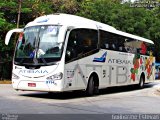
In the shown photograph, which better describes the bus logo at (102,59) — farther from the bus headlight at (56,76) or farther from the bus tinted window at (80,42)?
the bus headlight at (56,76)

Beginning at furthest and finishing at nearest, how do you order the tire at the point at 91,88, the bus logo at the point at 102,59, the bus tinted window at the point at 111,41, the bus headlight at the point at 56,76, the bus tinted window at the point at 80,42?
1. the bus tinted window at the point at 111,41
2. the bus logo at the point at 102,59
3. the tire at the point at 91,88
4. the bus tinted window at the point at 80,42
5. the bus headlight at the point at 56,76

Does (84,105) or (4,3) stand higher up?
(4,3)

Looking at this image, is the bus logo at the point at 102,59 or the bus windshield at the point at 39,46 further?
the bus logo at the point at 102,59

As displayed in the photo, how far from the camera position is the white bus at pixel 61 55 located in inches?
627

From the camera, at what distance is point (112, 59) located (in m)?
20.8

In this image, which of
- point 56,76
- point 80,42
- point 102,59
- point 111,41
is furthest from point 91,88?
point 111,41

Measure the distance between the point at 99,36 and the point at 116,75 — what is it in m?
3.20

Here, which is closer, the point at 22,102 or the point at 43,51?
the point at 22,102

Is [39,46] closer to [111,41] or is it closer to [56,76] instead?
[56,76]

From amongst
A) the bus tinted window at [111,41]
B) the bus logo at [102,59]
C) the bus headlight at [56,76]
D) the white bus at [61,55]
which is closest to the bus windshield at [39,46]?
the white bus at [61,55]

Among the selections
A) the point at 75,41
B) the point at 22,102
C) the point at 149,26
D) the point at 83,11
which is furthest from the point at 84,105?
the point at 149,26

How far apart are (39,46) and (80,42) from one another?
1.87 m

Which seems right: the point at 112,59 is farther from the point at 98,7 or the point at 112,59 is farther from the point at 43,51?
the point at 98,7

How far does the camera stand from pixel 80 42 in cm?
1727
